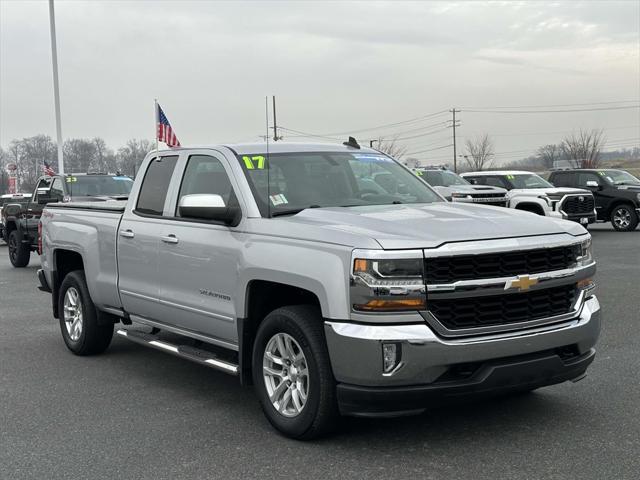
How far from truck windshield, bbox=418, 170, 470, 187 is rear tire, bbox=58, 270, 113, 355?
46.6 feet

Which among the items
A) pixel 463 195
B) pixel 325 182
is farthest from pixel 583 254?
pixel 463 195

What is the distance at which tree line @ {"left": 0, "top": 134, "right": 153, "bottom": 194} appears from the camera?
35.1 metres

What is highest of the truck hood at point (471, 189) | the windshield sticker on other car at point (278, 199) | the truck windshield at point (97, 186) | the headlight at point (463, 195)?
the windshield sticker on other car at point (278, 199)

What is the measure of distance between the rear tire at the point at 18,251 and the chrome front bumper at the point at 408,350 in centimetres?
1367

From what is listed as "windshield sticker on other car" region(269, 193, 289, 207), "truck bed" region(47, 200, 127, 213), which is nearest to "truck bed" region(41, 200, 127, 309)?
"truck bed" region(47, 200, 127, 213)

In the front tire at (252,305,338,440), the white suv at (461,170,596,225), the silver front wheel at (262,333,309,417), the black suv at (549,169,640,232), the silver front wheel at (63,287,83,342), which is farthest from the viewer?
the black suv at (549,169,640,232)

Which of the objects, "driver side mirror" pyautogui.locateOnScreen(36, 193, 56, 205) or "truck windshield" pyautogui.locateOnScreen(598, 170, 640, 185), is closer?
"driver side mirror" pyautogui.locateOnScreen(36, 193, 56, 205)

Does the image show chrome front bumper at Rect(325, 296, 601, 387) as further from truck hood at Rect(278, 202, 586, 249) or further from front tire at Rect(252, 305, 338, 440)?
truck hood at Rect(278, 202, 586, 249)

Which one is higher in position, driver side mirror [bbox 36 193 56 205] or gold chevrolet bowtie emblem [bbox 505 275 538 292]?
driver side mirror [bbox 36 193 56 205]

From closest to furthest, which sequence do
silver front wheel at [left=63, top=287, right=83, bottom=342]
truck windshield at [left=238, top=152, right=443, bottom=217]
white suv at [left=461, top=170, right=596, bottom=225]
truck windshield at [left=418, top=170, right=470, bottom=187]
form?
truck windshield at [left=238, top=152, right=443, bottom=217] → silver front wheel at [left=63, top=287, right=83, bottom=342] → white suv at [left=461, top=170, right=596, bottom=225] → truck windshield at [left=418, top=170, right=470, bottom=187]

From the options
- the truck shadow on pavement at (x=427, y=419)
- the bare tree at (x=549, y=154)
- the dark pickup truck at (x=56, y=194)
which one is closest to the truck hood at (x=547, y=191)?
the dark pickup truck at (x=56, y=194)

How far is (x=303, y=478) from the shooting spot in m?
4.14

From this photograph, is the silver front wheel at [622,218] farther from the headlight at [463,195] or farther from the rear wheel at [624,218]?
the headlight at [463,195]

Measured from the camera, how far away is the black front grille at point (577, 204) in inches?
777
